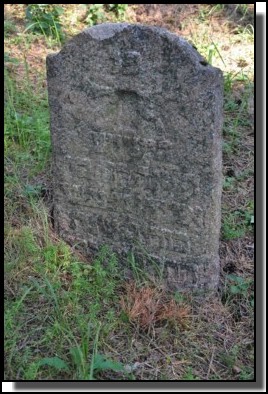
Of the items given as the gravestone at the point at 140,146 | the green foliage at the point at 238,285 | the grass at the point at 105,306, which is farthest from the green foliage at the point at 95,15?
the green foliage at the point at 238,285

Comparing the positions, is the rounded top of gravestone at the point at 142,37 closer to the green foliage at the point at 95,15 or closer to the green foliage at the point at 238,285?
the green foliage at the point at 238,285

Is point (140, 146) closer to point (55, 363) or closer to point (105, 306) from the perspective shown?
point (105, 306)

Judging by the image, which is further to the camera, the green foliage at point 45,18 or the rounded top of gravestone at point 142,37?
the green foliage at point 45,18

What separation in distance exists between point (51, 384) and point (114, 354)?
13.1 inches

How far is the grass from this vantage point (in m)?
2.67

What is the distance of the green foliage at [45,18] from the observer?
5.02 m

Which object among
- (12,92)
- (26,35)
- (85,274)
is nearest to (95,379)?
A: (85,274)

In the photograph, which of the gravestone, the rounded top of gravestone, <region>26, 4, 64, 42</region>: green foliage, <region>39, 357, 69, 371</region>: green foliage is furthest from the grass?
<region>26, 4, 64, 42</region>: green foliage

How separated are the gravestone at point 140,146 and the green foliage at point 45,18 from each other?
86.1 inches

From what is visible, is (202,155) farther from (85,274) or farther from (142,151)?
(85,274)

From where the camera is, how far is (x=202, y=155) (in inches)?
110

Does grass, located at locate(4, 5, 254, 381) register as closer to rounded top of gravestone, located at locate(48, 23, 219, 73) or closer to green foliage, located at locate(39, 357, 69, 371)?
green foliage, located at locate(39, 357, 69, 371)

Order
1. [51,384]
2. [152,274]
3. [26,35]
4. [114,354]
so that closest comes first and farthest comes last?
[51,384] < [114,354] < [152,274] < [26,35]

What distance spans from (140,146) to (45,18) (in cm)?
261
